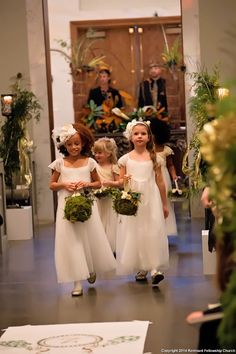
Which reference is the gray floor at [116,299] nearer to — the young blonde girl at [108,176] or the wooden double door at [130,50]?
the young blonde girl at [108,176]

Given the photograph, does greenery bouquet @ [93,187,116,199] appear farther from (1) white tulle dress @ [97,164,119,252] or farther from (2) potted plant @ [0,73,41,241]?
(2) potted plant @ [0,73,41,241]

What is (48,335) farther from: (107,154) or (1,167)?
(1,167)

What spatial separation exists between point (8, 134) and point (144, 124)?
5.01 metres

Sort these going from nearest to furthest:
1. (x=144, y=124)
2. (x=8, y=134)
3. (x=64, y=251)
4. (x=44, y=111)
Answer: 1. (x=64, y=251)
2. (x=144, y=124)
3. (x=8, y=134)
4. (x=44, y=111)

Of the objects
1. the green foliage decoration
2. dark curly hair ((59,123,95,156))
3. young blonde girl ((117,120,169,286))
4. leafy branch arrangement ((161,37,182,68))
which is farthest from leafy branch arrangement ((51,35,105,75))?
the green foliage decoration

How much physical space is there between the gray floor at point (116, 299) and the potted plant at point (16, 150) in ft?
9.47

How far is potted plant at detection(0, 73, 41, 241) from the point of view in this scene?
505 inches

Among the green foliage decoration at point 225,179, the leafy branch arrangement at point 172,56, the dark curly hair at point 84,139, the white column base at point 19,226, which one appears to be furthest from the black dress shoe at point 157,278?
the leafy branch arrangement at point 172,56

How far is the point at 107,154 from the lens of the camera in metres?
9.81

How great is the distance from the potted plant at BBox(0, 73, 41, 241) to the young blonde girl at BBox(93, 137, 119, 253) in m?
3.04

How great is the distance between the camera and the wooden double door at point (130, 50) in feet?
58.3

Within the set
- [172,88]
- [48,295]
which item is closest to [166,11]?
[172,88]

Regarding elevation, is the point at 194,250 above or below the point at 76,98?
below

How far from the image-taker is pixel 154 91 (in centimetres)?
1734
